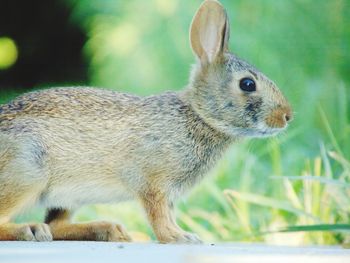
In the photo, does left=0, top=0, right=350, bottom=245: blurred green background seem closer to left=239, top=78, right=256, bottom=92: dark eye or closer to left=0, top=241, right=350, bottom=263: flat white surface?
left=239, top=78, right=256, bottom=92: dark eye

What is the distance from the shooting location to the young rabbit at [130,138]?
2.77m

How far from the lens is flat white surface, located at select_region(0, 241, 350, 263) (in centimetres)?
221

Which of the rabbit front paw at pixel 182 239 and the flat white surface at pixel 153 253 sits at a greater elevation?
the flat white surface at pixel 153 253

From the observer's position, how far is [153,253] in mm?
2330

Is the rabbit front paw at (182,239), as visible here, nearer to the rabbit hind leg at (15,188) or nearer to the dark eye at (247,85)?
the rabbit hind leg at (15,188)

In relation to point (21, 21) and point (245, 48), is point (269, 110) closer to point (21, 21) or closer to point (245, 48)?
point (245, 48)

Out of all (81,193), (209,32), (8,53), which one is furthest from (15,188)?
(8,53)

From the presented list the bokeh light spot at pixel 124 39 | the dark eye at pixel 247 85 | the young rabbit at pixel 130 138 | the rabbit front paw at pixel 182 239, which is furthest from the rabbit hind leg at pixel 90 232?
the bokeh light spot at pixel 124 39

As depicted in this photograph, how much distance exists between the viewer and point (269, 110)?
288 cm

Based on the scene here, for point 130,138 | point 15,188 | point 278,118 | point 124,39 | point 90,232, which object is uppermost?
point 124,39

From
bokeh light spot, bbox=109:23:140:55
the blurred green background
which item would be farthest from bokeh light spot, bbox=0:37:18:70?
bokeh light spot, bbox=109:23:140:55

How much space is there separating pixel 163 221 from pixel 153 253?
0.45m

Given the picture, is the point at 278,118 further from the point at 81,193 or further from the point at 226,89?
the point at 81,193

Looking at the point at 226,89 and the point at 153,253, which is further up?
the point at 226,89
